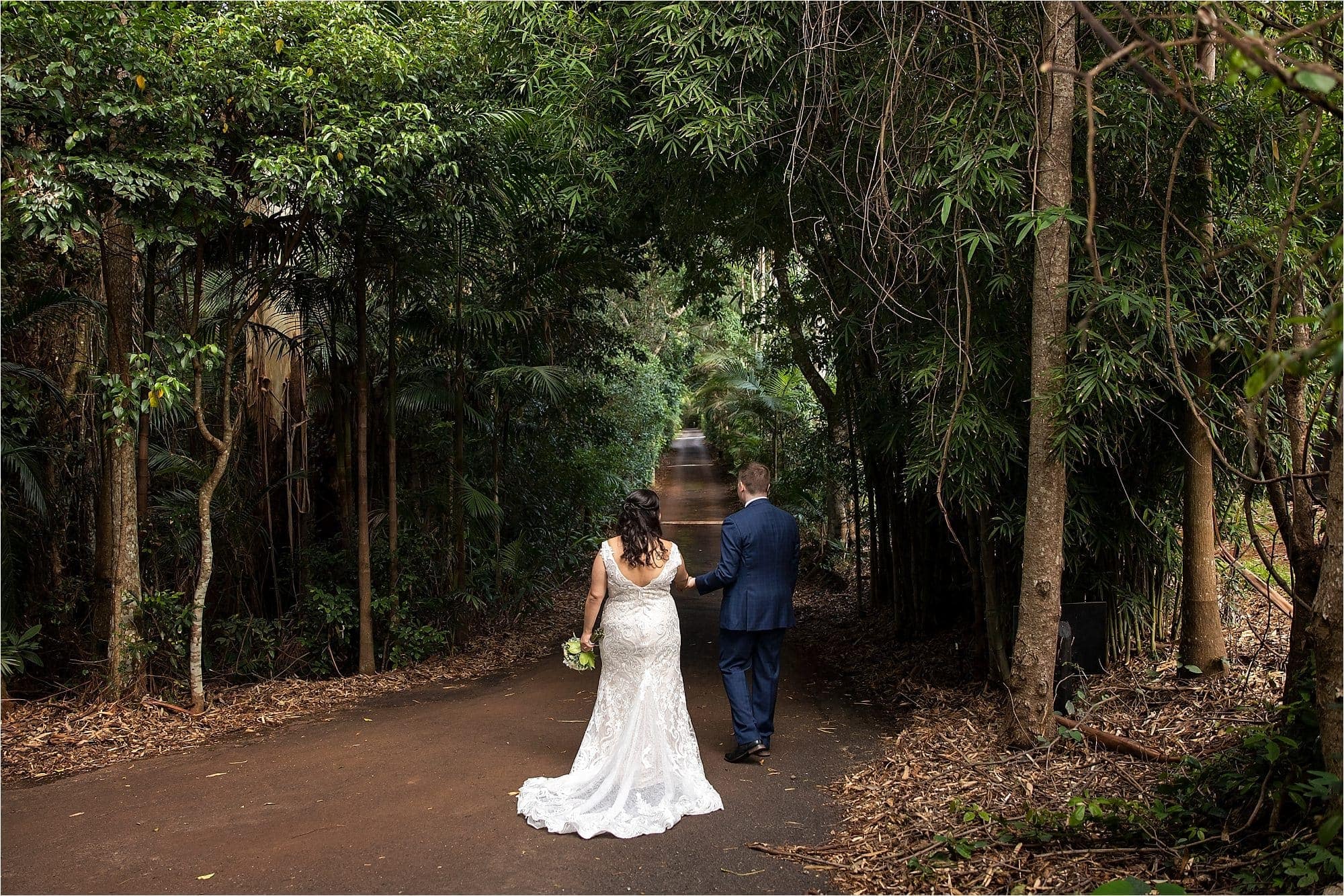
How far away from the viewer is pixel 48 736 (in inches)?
228

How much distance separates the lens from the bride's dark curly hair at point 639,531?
193 inches

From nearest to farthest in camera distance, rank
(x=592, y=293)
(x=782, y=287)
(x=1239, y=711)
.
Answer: (x=1239, y=711)
(x=782, y=287)
(x=592, y=293)

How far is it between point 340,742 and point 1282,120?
21.7 ft

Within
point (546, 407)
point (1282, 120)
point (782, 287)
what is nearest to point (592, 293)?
point (546, 407)

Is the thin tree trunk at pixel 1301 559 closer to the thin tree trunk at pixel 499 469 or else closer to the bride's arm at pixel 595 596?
the bride's arm at pixel 595 596

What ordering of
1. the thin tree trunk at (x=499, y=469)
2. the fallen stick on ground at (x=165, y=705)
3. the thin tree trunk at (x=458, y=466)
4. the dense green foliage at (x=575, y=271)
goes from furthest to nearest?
the thin tree trunk at (x=499, y=469), the thin tree trunk at (x=458, y=466), the fallen stick on ground at (x=165, y=705), the dense green foliage at (x=575, y=271)

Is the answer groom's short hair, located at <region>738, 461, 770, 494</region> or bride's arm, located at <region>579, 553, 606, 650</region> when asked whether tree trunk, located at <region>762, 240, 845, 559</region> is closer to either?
groom's short hair, located at <region>738, 461, 770, 494</region>

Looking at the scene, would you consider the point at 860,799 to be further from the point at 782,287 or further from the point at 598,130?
the point at 782,287

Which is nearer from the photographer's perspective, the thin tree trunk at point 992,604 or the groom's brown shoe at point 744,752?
the groom's brown shoe at point 744,752

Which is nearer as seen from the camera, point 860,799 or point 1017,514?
point 860,799

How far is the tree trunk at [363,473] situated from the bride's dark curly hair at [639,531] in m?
3.59

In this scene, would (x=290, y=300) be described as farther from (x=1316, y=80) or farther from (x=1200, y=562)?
(x=1316, y=80)

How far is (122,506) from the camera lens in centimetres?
626

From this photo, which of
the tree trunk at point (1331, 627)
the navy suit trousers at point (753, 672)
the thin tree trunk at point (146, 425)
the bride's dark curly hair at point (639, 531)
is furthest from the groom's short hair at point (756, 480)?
the thin tree trunk at point (146, 425)
